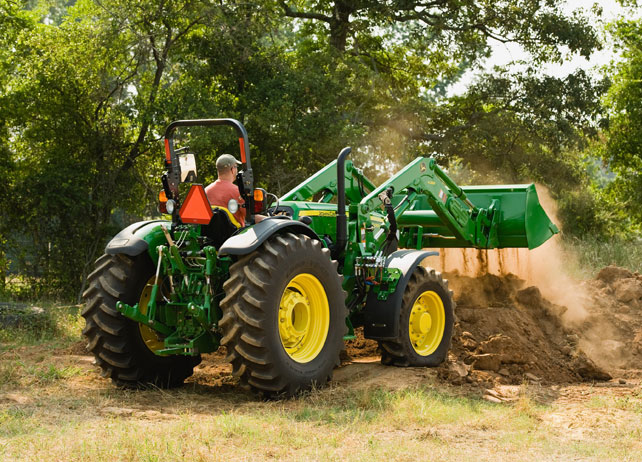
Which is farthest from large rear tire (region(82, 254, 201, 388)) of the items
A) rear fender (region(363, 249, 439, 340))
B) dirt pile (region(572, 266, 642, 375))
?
dirt pile (region(572, 266, 642, 375))

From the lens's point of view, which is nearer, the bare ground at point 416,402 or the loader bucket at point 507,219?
the bare ground at point 416,402

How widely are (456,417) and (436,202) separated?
377 centimetres

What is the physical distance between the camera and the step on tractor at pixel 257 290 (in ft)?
21.2

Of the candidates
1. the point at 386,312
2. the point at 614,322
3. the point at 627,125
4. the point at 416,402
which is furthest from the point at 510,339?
the point at 627,125

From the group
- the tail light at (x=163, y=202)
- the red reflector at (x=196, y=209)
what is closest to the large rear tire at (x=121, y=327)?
the tail light at (x=163, y=202)

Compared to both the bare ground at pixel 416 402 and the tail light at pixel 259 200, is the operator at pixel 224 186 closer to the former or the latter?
the tail light at pixel 259 200

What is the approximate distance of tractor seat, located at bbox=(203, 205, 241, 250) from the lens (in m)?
6.82

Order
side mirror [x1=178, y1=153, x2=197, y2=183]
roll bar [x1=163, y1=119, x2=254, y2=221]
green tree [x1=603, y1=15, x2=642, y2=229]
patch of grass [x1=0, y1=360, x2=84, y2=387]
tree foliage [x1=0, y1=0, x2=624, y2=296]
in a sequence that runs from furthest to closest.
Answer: green tree [x1=603, y1=15, x2=642, y2=229]
tree foliage [x1=0, y1=0, x2=624, y2=296]
patch of grass [x1=0, y1=360, x2=84, y2=387]
side mirror [x1=178, y1=153, x2=197, y2=183]
roll bar [x1=163, y1=119, x2=254, y2=221]

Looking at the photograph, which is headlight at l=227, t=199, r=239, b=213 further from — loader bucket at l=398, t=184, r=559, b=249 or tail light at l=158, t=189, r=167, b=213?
loader bucket at l=398, t=184, r=559, b=249

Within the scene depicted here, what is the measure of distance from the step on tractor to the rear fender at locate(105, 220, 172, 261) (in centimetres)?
1

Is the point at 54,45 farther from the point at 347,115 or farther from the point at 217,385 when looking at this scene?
the point at 217,385

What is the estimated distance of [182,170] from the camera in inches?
281

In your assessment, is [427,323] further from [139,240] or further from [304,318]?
Result: [139,240]

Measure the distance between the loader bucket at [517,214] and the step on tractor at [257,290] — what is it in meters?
2.07
